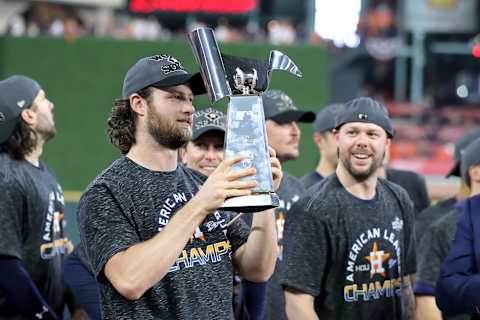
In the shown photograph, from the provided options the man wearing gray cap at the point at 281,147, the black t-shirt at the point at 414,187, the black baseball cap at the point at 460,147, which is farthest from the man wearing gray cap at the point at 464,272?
the black t-shirt at the point at 414,187

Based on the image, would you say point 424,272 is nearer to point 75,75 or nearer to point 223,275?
point 223,275

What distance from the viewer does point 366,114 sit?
15.5ft

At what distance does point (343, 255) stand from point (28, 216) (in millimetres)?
1561

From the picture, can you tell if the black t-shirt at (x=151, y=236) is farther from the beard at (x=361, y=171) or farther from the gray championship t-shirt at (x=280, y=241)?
the gray championship t-shirt at (x=280, y=241)

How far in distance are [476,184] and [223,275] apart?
2.06m

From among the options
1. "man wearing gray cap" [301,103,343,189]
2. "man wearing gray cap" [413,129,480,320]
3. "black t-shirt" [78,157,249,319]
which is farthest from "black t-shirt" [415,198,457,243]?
"black t-shirt" [78,157,249,319]

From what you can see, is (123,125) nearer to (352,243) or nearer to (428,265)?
(352,243)

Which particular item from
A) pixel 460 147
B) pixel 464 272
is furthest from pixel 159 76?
pixel 460 147

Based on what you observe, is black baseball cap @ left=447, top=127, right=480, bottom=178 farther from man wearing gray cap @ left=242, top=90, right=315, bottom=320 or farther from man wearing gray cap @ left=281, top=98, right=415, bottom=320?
man wearing gray cap @ left=281, top=98, right=415, bottom=320

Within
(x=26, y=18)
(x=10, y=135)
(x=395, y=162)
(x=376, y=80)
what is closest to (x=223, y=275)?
(x=10, y=135)

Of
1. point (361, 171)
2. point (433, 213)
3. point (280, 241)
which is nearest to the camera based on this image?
point (361, 171)

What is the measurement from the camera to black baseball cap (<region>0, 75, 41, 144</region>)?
16.3 ft

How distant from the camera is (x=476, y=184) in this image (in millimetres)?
5043

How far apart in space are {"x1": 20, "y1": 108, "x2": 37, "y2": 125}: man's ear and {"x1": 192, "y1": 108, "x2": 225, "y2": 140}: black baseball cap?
86 cm
